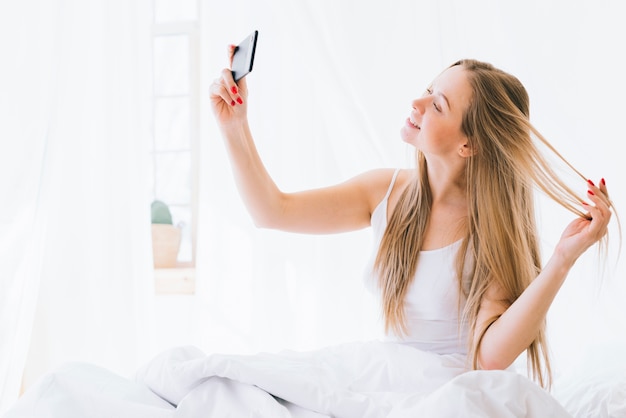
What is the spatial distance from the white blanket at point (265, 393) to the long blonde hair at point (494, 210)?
26cm

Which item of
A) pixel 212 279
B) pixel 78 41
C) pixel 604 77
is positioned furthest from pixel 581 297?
pixel 78 41

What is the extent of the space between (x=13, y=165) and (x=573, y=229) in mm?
1712

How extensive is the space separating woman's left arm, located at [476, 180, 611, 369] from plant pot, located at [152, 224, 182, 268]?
5.31 ft

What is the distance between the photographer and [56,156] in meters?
2.35

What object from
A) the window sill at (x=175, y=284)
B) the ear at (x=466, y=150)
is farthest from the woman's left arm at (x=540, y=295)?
the window sill at (x=175, y=284)

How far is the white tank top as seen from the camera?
149 cm

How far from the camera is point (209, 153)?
7.93 feet

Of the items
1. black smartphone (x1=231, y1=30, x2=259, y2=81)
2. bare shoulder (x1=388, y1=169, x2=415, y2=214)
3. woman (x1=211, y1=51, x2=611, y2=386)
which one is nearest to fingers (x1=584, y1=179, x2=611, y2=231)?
woman (x1=211, y1=51, x2=611, y2=386)

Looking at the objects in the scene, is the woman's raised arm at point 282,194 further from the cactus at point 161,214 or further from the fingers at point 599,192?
the cactus at point 161,214

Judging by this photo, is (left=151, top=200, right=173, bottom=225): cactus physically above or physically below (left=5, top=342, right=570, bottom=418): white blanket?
above

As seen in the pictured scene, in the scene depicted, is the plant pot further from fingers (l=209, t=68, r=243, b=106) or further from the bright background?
fingers (l=209, t=68, r=243, b=106)

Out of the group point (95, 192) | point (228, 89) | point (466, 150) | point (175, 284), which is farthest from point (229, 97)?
point (175, 284)

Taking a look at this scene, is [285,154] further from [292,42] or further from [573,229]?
[573,229]

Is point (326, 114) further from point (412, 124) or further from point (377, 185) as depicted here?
point (412, 124)
